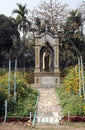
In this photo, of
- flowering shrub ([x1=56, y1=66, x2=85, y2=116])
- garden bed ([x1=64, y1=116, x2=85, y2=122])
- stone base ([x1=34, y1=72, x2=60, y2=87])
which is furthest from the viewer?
stone base ([x1=34, y1=72, x2=60, y2=87])

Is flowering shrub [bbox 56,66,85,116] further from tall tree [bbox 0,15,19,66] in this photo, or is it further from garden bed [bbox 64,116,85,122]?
tall tree [bbox 0,15,19,66]

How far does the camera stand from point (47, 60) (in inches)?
1084

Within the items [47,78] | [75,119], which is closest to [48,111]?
[75,119]

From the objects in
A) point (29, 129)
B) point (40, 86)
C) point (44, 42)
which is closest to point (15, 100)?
point (29, 129)

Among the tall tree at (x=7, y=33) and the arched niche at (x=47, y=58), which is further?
the tall tree at (x=7, y=33)

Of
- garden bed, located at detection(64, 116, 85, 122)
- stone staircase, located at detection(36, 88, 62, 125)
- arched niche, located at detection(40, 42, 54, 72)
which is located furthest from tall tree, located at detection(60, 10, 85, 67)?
garden bed, located at detection(64, 116, 85, 122)

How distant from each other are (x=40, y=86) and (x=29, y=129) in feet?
46.4

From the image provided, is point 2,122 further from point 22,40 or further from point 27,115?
point 22,40

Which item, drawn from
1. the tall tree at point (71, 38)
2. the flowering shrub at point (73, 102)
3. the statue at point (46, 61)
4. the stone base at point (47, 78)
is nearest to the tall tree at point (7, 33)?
the tall tree at point (71, 38)

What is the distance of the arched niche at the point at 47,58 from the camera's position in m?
27.4

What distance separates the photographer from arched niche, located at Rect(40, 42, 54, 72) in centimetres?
2745

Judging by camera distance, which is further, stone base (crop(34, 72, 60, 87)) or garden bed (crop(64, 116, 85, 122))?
stone base (crop(34, 72, 60, 87))

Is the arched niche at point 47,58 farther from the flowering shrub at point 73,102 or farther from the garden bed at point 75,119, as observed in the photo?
the garden bed at point 75,119

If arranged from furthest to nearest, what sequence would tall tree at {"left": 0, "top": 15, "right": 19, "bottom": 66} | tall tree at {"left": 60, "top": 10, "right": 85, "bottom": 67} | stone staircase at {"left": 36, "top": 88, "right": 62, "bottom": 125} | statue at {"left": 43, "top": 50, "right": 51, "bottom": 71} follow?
tall tree at {"left": 0, "top": 15, "right": 19, "bottom": 66} → tall tree at {"left": 60, "top": 10, "right": 85, "bottom": 67} → statue at {"left": 43, "top": 50, "right": 51, "bottom": 71} → stone staircase at {"left": 36, "top": 88, "right": 62, "bottom": 125}
